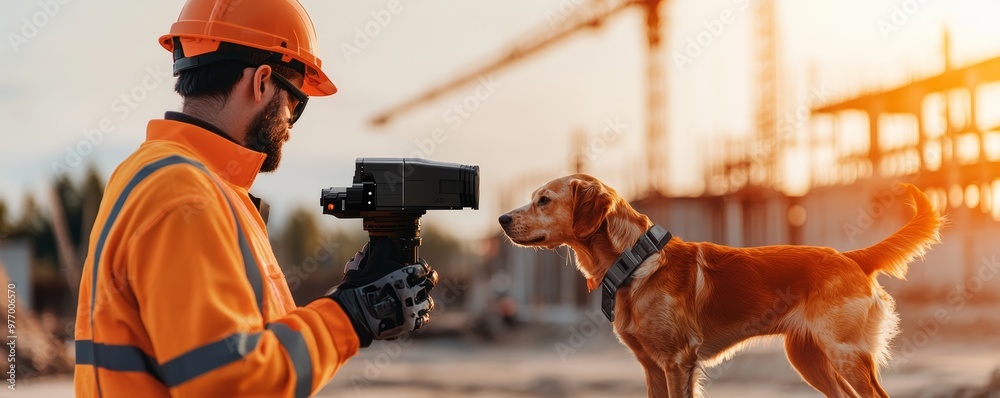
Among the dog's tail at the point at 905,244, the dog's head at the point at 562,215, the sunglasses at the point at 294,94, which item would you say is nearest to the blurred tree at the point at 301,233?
the dog's head at the point at 562,215

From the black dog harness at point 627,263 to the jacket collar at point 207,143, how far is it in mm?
1800

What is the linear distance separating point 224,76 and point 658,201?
25300 mm

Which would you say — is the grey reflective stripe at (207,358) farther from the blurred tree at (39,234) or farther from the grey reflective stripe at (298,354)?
the blurred tree at (39,234)

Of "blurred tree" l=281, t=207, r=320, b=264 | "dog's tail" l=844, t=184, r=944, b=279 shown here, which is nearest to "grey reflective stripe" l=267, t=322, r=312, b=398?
"dog's tail" l=844, t=184, r=944, b=279

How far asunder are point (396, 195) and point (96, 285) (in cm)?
93

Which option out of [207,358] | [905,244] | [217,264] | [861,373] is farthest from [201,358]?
[905,244]

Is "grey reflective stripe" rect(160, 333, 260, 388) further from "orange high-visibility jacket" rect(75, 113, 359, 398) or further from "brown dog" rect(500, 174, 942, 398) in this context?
"brown dog" rect(500, 174, 942, 398)

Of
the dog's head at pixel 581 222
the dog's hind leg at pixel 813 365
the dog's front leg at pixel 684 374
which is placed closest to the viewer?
the dog's front leg at pixel 684 374

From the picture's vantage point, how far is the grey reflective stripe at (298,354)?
205 cm

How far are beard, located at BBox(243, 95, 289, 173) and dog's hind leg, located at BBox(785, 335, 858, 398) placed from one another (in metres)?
2.57

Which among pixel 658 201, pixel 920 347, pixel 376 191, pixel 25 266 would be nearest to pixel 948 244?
pixel 920 347

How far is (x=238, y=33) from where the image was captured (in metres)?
2.52

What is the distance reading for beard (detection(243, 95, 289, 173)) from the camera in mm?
2541

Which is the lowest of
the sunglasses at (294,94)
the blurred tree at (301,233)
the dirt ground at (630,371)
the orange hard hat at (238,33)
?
the dirt ground at (630,371)
